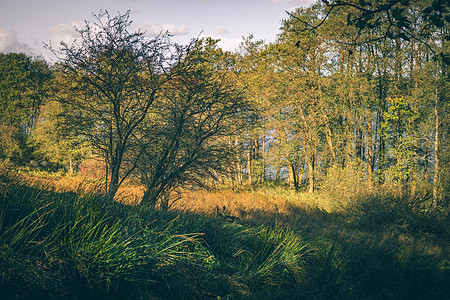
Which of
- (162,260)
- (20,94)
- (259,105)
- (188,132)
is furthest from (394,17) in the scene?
(20,94)

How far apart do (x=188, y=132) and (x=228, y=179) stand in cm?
244

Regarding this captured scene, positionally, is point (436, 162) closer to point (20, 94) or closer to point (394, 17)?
point (394, 17)

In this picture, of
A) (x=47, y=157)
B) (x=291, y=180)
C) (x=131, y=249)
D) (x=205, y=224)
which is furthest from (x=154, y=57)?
(x=47, y=157)

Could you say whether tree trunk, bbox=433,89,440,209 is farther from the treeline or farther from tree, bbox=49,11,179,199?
tree, bbox=49,11,179,199

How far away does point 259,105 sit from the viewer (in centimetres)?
1970

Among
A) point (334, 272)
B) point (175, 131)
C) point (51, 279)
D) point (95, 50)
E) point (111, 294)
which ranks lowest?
point (334, 272)

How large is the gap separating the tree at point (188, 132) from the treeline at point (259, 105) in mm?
42

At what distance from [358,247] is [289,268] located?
2180mm

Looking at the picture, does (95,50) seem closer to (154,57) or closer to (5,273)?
(154,57)

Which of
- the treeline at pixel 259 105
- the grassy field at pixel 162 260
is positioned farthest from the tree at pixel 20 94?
the grassy field at pixel 162 260

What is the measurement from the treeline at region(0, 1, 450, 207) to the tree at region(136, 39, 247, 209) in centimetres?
4

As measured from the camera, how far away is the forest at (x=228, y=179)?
2.97m

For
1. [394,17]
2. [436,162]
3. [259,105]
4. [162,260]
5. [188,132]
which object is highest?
[259,105]

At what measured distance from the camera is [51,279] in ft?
8.29
